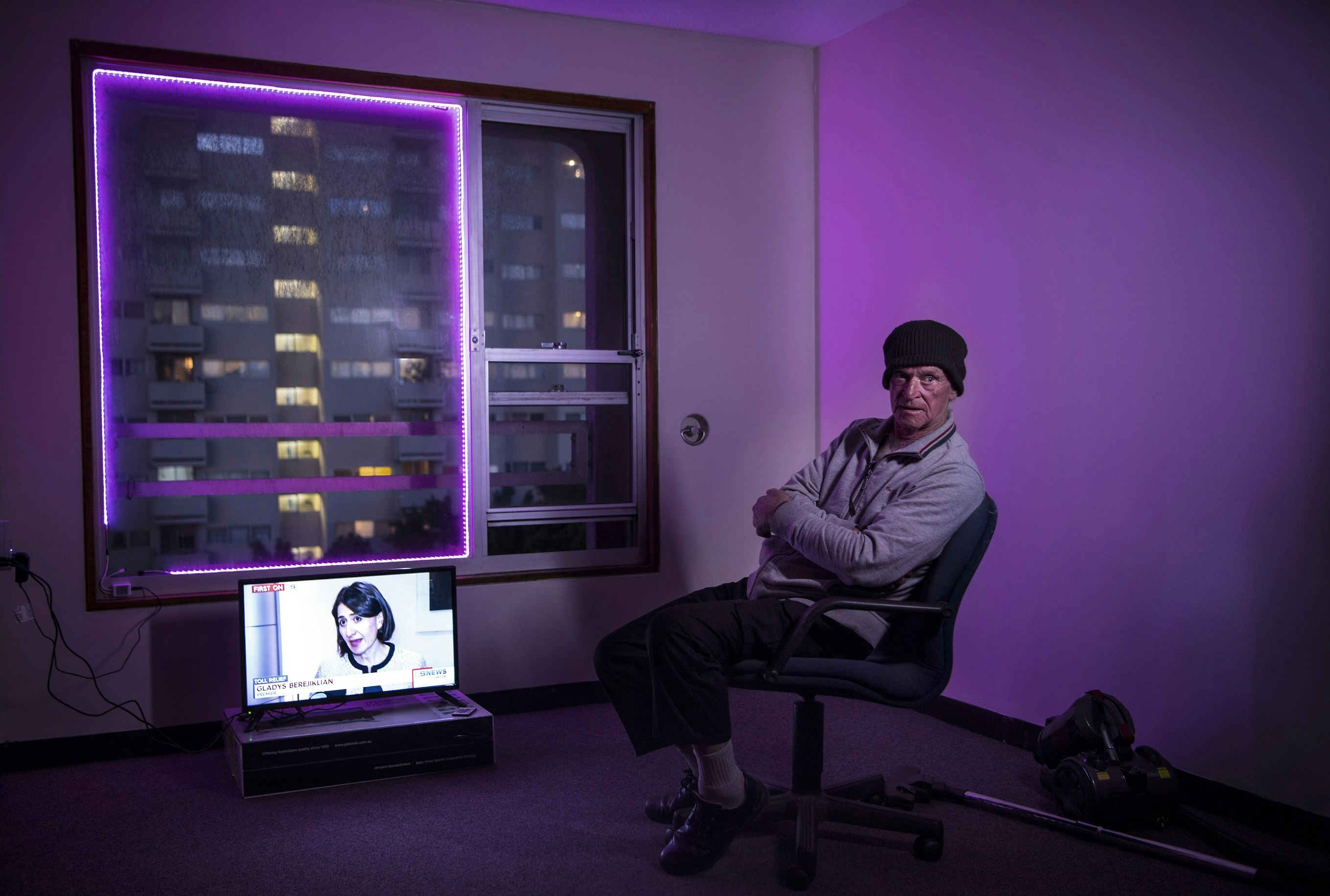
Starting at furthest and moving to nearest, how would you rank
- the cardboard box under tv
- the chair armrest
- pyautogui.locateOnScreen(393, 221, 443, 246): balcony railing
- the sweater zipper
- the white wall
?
pyautogui.locateOnScreen(393, 221, 443, 246): balcony railing, the white wall, the cardboard box under tv, the sweater zipper, the chair armrest

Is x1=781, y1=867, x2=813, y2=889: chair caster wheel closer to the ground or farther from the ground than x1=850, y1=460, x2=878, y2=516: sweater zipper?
closer to the ground

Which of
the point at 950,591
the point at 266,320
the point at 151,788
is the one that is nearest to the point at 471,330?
the point at 266,320

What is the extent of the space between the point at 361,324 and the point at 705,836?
2.36 meters

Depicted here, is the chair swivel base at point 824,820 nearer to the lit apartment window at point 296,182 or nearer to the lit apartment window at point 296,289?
the lit apartment window at point 296,289

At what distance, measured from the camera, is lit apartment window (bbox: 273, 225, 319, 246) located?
3602 mm

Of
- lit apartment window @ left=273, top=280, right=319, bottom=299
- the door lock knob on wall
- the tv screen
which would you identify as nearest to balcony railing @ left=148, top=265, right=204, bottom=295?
lit apartment window @ left=273, top=280, right=319, bottom=299

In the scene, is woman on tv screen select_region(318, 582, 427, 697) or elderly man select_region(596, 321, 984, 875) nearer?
elderly man select_region(596, 321, 984, 875)

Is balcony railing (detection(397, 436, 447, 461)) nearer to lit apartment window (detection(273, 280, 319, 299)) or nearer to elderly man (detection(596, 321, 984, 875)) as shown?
lit apartment window (detection(273, 280, 319, 299))

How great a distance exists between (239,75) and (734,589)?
101 inches

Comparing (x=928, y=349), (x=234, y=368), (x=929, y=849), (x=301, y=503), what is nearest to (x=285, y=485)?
(x=301, y=503)

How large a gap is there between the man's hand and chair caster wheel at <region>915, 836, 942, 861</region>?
87cm

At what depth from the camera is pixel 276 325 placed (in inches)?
142

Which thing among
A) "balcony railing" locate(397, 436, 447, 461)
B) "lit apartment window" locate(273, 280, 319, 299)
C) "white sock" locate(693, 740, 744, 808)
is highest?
"lit apartment window" locate(273, 280, 319, 299)

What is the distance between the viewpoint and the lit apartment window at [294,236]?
3.60 m
